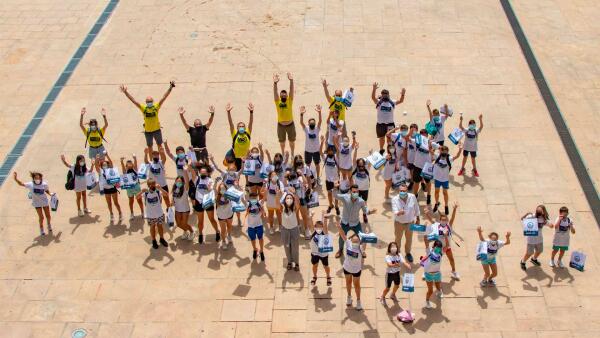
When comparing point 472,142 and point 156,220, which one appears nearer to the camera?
point 156,220

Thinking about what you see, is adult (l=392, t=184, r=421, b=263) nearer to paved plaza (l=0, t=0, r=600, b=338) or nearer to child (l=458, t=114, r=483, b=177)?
paved plaza (l=0, t=0, r=600, b=338)

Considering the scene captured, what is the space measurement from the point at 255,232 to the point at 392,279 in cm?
287

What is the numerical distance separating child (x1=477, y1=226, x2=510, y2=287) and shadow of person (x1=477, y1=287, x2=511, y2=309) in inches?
4.8

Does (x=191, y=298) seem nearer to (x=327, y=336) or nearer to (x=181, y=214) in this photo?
(x=181, y=214)

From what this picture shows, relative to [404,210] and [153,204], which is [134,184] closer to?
[153,204]

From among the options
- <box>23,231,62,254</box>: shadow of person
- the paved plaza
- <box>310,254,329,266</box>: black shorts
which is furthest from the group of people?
the paved plaza

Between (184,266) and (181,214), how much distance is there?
3.48 ft

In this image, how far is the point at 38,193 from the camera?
14.5 meters

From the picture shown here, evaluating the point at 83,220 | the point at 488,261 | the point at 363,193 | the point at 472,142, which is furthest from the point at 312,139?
the point at 83,220

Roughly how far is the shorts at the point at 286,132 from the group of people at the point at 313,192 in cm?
2

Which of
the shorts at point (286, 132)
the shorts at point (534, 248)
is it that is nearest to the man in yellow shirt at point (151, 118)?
the shorts at point (286, 132)

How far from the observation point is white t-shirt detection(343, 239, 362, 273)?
12.1 m

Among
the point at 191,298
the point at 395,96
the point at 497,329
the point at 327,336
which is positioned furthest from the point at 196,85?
the point at 497,329

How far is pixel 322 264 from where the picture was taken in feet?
44.3
